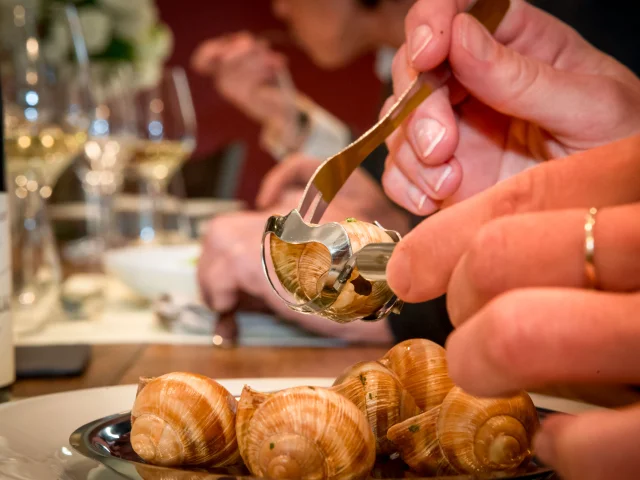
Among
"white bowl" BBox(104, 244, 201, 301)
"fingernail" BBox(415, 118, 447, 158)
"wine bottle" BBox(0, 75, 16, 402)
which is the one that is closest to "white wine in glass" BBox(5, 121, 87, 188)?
"white bowl" BBox(104, 244, 201, 301)

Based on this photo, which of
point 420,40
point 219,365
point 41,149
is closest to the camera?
point 420,40

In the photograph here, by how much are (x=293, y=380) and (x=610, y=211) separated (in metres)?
0.33

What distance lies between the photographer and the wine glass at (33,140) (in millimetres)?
1005

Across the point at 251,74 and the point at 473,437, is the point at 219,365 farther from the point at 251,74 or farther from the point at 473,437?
the point at 251,74

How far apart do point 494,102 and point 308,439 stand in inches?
14.7

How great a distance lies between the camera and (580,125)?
64 cm

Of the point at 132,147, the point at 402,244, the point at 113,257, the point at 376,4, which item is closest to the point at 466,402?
the point at 402,244

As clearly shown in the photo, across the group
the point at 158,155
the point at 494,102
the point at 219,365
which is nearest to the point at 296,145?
the point at 158,155

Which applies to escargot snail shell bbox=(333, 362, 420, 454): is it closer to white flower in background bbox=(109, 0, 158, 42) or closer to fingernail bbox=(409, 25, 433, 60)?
fingernail bbox=(409, 25, 433, 60)

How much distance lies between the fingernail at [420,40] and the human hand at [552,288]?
0.99 feet

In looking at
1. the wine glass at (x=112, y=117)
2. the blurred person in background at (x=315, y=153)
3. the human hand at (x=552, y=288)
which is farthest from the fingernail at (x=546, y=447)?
the wine glass at (x=112, y=117)

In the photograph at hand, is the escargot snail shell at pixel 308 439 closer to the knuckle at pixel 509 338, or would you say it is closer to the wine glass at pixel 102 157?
the knuckle at pixel 509 338

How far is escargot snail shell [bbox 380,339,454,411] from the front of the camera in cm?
43

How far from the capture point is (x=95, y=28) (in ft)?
4.39
